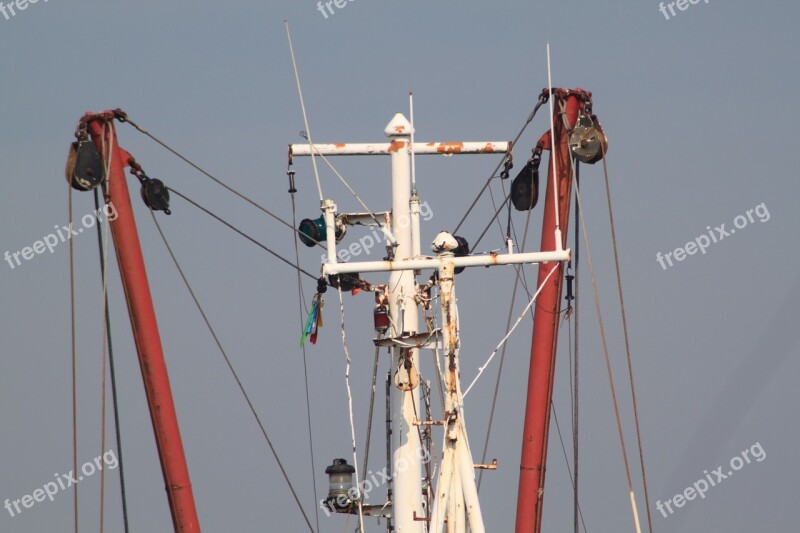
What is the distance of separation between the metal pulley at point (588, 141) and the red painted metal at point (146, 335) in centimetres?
1028

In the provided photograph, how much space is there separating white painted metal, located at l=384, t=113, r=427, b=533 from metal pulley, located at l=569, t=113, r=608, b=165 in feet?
13.8

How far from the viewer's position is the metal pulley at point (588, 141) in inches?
1848

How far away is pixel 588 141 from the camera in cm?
4709

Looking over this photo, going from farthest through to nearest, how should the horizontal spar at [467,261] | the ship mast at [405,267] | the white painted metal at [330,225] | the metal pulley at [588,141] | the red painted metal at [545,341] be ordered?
the red painted metal at [545,341] < the metal pulley at [588,141] < the white painted metal at [330,225] < the ship mast at [405,267] < the horizontal spar at [467,261]

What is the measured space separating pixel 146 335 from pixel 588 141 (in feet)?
36.2

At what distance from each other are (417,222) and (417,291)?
151 centimetres

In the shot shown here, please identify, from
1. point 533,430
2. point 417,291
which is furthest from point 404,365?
point 533,430

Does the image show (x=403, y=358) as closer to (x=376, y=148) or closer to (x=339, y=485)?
(x=339, y=485)

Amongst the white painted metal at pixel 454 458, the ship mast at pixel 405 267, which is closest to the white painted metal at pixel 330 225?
the ship mast at pixel 405 267

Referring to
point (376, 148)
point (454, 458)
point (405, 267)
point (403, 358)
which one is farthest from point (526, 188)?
point (454, 458)

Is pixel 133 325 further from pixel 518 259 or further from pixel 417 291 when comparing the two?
pixel 518 259

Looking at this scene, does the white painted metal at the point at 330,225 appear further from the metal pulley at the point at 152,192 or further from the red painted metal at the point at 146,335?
the metal pulley at the point at 152,192

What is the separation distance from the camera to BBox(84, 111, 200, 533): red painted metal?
152 ft

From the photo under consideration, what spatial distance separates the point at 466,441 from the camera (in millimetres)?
37531
